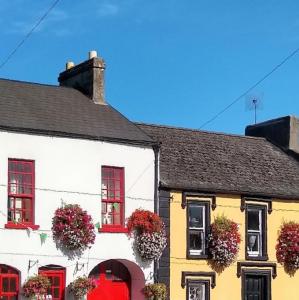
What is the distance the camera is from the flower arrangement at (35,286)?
23.7 m

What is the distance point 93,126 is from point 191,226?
15.4 feet

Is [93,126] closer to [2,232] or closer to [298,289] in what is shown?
[2,232]

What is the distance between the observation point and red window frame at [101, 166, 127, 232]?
26.2 m

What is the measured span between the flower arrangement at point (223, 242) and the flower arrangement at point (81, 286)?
4799 millimetres

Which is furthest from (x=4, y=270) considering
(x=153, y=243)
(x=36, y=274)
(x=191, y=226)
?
(x=191, y=226)

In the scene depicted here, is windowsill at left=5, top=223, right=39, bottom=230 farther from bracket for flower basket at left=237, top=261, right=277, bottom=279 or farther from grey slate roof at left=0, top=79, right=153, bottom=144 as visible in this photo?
bracket for flower basket at left=237, top=261, right=277, bottom=279

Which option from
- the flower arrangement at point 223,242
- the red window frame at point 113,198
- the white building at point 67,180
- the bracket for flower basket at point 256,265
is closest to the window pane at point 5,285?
the white building at point 67,180

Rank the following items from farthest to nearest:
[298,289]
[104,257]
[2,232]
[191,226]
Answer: [298,289] → [191,226] → [104,257] → [2,232]

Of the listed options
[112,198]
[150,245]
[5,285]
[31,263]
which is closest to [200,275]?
[150,245]

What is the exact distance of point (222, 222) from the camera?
28109 millimetres

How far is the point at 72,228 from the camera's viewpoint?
24.8 metres

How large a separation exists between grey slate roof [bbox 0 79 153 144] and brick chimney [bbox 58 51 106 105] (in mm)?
280

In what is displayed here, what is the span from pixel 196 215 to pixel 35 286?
665cm

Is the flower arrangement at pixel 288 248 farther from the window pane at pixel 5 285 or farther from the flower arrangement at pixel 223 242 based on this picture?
the window pane at pixel 5 285
